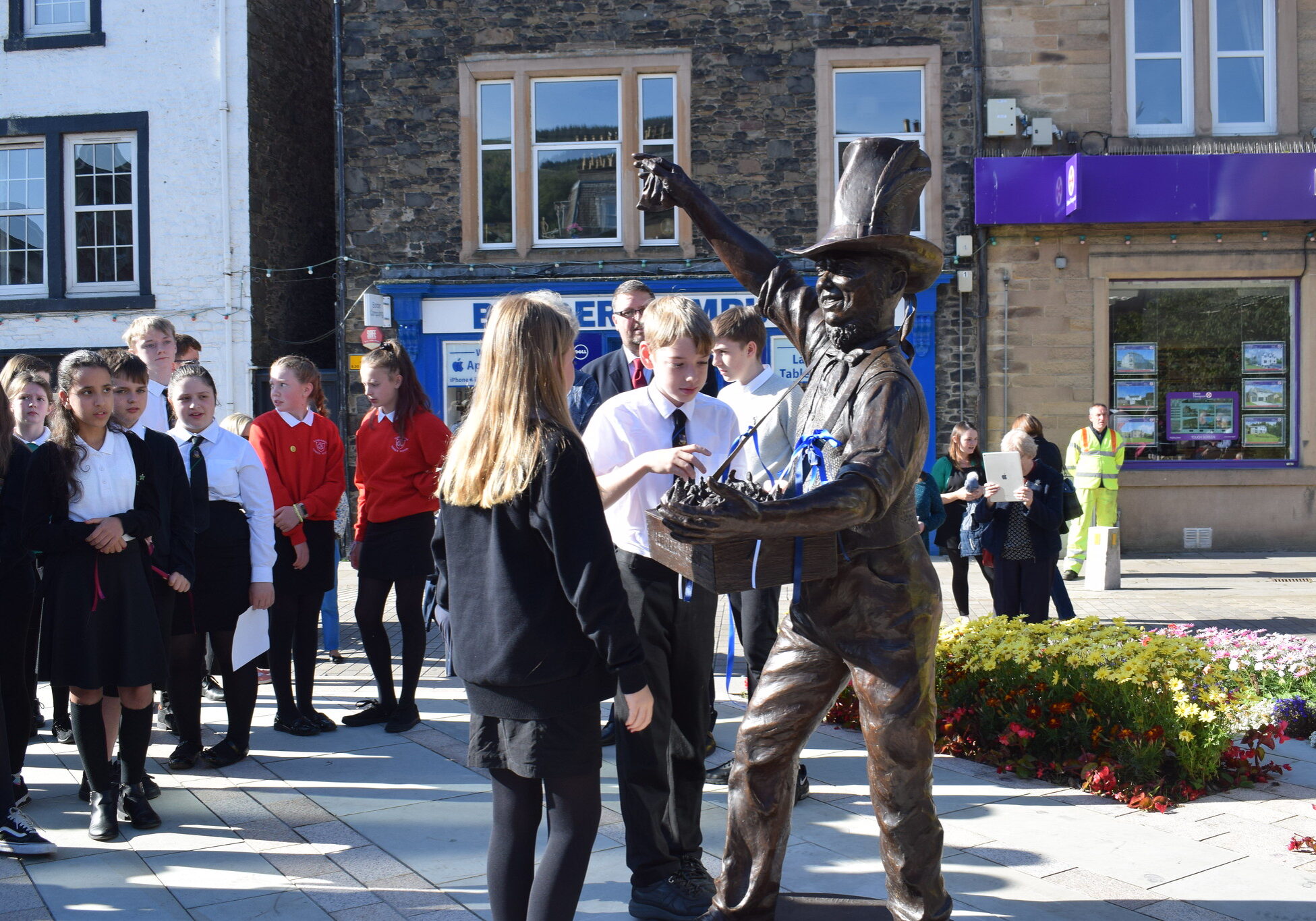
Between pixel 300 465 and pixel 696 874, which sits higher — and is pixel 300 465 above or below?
above

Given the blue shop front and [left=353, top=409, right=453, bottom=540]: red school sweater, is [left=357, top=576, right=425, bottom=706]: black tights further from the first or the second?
the blue shop front

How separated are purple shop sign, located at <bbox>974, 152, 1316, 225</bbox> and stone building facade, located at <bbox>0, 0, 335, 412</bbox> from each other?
34.1 feet

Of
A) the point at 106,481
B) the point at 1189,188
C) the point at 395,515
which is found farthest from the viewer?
the point at 1189,188

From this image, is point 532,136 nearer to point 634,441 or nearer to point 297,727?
point 297,727

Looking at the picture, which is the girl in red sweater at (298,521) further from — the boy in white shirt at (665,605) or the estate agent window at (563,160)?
the estate agent window at (563,160)

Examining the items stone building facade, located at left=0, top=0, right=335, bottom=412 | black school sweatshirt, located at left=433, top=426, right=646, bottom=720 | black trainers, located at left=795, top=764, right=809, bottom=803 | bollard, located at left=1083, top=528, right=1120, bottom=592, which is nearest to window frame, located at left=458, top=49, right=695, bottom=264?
stone building facade, located at left=0, top=0, right=335, bottom=412

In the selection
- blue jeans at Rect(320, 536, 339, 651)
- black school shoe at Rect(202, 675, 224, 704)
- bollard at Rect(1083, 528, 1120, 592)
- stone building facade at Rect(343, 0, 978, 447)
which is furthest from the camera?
stone building facade at Rect(343, 0, 978, 447)

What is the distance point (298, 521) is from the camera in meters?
6.17

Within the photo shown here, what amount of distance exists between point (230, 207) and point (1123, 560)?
12.3 meters

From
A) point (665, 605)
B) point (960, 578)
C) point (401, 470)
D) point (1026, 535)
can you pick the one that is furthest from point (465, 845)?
point (960, 578)

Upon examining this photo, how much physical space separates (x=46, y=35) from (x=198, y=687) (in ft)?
44.8

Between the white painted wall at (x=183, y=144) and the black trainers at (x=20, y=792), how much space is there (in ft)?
35.8

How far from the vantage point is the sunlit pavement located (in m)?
3.78

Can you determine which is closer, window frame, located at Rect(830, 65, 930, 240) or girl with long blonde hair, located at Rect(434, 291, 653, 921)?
girl with long blonde hair, located at Rect(434, 291, 653, 921)
